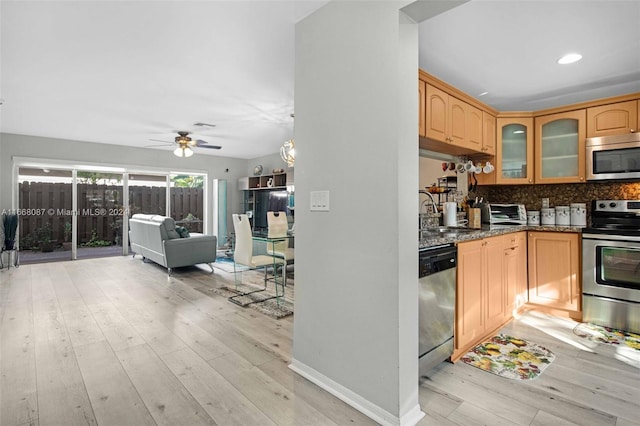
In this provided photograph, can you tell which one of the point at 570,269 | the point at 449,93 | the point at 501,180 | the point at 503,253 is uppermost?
the point at 449,93

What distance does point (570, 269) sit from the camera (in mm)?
3141

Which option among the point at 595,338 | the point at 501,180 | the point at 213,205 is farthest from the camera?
the point at 213,205

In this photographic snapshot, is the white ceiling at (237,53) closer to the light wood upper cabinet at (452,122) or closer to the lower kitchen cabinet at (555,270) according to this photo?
the light wood upper cabinet at (452,122)

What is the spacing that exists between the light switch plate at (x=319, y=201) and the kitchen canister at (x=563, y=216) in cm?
302

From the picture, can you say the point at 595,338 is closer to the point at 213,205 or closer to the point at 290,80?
the point at 290,80

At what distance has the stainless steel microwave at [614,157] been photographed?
3047 mm

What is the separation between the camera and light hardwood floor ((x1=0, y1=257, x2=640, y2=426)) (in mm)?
1731

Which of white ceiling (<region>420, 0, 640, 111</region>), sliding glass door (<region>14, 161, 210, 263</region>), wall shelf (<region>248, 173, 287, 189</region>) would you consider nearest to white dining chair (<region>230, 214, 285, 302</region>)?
white ceiling (<region>420, 0, 640, 111</region>)

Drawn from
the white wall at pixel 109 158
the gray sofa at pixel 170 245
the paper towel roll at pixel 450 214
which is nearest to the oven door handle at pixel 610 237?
the paper towel roll at pixel 450 214

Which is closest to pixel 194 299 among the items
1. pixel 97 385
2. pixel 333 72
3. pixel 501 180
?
pixel 97 385

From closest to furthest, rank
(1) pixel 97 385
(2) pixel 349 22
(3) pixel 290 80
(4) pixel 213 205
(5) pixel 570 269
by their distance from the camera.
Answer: (2) pixel 349 22
(1) pixel 97 385
(5) pixel 570 269
(3) pixel 290 80
(4) pixel 213 205

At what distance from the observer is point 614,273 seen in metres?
2.90

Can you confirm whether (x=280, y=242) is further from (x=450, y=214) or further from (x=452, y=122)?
(x=452, y=122)

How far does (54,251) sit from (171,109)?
4508 mm
